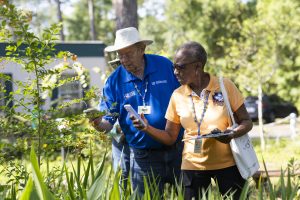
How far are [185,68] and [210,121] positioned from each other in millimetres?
341

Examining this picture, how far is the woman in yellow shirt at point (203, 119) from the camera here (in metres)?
3.83

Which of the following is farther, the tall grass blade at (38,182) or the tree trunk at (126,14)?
the tree trunk at (126,14)

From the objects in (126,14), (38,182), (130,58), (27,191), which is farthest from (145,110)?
(126,14)

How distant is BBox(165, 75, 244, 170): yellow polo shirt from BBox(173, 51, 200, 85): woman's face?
0.11 metres

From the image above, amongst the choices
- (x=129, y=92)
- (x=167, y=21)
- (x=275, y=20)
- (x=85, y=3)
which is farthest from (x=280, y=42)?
(x=85, y=3)

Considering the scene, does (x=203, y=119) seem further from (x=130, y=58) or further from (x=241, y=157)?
(x=130, y=58)

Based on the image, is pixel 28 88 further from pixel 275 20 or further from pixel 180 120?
pixel 275 20

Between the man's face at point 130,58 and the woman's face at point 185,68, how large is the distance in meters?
0.66

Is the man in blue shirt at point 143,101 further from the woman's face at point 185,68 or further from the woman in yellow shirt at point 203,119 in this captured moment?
the woman's face at point 185,68

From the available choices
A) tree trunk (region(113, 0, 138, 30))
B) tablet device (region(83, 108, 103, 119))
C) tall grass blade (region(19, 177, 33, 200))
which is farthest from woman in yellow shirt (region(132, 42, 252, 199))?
tree trunk (region(113, 0, 138, 30))

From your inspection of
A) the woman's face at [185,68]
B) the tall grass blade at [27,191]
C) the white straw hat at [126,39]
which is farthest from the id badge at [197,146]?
the tall grass blade at [27,191]

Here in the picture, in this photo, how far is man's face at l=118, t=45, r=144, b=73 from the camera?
445 cm

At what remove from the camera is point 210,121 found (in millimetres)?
3824

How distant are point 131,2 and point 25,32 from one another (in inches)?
238
